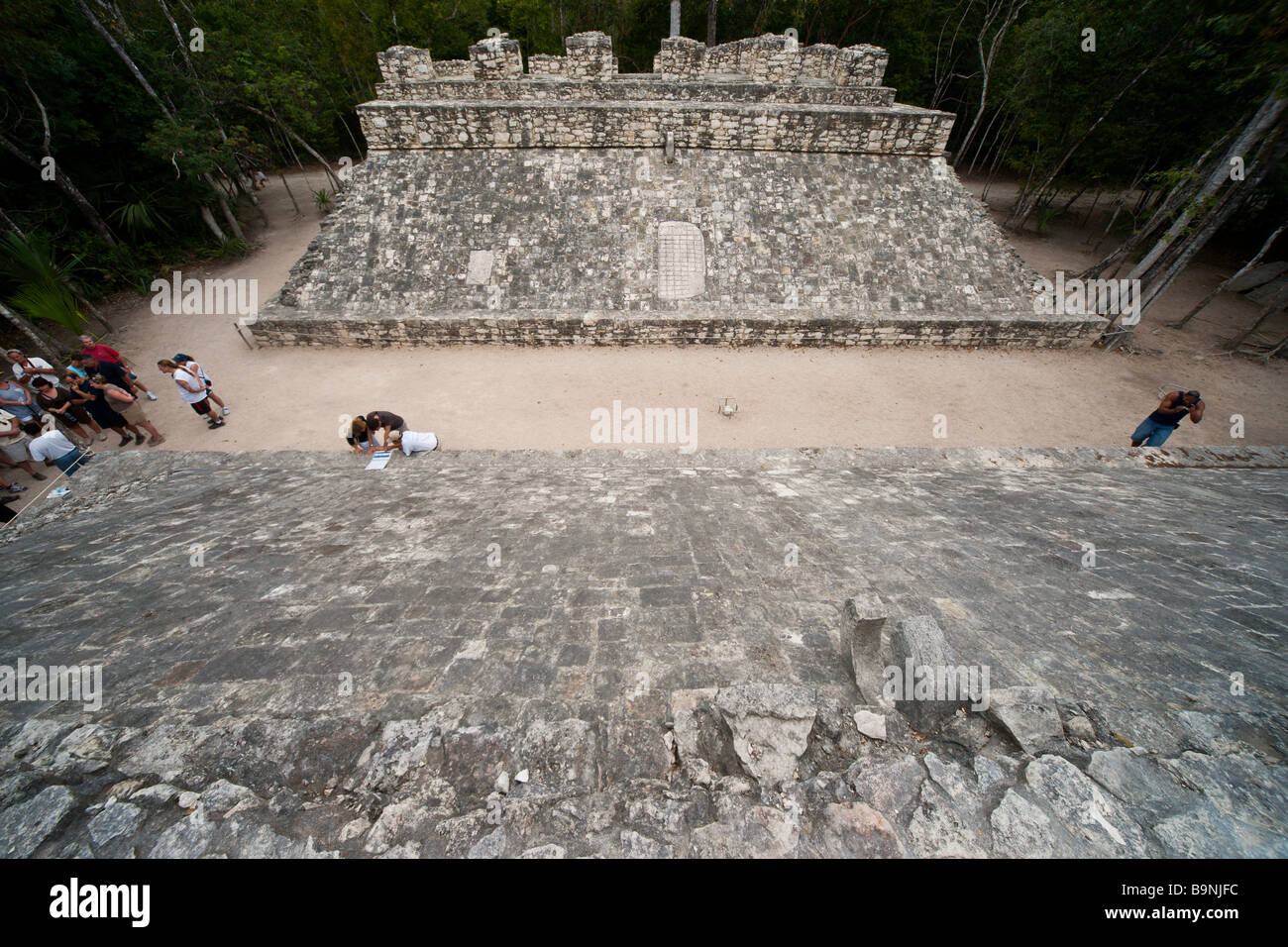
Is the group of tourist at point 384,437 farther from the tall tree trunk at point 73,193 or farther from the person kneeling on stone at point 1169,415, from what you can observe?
the tall tree trunk at point 73,193

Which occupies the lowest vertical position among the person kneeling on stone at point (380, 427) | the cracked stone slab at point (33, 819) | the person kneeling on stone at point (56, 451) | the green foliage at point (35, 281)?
the cracked stone slab at point (33, 819)

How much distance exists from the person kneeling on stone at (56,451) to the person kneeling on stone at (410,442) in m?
4.58

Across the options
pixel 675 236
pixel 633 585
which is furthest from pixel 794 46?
pixel 633 585

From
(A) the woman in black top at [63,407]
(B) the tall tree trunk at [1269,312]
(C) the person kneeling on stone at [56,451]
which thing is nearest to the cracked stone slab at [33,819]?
(C) the person kneeling on stone at [56,451]

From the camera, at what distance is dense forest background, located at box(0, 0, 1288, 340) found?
9867 mm

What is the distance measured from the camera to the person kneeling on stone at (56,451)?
281 inches

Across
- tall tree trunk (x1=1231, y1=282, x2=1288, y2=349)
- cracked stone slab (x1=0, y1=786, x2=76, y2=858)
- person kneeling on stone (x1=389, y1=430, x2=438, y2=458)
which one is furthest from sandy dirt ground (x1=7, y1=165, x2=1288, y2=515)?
cracked stone slab (x1=0, y1=786, x2=76, y2=858)

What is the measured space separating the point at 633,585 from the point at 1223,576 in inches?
176

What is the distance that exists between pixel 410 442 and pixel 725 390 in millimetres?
6083

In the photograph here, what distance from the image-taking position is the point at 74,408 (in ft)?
26.9

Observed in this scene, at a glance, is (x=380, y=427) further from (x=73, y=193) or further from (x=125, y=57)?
(x=125, y=57)

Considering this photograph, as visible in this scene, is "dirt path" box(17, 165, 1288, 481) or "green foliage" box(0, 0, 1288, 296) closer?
"dirt path" box(17, 165, 1288, 481)

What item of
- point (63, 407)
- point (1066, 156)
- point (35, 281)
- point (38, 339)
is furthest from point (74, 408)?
point (1066, 156)

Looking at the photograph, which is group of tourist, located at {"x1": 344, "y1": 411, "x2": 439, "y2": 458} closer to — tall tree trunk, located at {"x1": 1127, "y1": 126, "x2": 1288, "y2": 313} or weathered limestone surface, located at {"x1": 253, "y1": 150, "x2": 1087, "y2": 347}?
weathered limestone surface, located at {"x1": 253, "y1": 150, "x2": 1087, "y2": 347}
